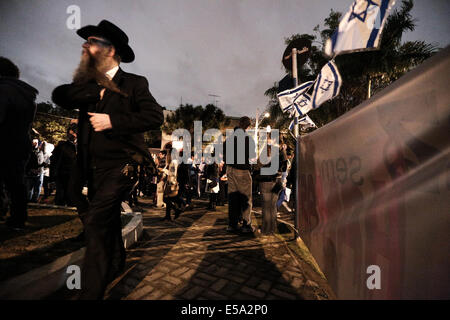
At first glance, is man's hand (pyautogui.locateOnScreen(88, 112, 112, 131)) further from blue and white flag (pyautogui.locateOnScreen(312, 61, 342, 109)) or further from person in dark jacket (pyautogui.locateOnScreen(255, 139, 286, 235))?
blue and white flag (pyautogui.locateOnScreen(312, 61, 342, 109))

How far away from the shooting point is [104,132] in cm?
191

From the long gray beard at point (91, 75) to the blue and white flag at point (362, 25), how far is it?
→ 2913 mm

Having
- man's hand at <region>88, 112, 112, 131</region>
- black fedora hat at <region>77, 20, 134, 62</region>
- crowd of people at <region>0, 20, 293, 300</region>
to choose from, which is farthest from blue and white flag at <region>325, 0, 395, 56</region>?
man's hand at <region>88, 112, 112, 131</region>

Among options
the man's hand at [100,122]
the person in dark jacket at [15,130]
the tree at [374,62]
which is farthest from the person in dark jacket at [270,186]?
the tree at [374,62]

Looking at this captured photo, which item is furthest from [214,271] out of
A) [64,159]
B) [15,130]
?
[64,159]

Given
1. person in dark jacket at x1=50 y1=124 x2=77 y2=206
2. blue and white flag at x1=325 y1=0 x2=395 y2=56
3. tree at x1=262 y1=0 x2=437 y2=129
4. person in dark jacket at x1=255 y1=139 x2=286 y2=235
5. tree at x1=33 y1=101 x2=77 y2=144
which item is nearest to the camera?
blue and white flag at x1=325 y1=0 x2=395 y2=56

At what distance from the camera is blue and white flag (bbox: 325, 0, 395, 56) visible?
2.45m

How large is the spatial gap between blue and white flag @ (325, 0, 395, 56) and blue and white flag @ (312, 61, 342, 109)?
54 cm

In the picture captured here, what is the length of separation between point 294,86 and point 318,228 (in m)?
3.26

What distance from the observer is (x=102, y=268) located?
1.73 m

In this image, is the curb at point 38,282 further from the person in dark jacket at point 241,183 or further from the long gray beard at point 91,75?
the person in dark jacket at point 241,183

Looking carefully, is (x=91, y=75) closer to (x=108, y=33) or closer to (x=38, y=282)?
(x=108, y=33)
